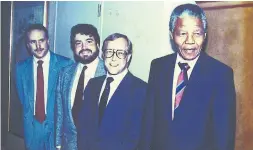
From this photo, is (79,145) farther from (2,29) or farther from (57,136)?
(2,29)

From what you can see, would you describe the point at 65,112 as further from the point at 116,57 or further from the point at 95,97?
the point at 116,57

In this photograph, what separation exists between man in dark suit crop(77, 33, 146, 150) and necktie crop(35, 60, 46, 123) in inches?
10.8

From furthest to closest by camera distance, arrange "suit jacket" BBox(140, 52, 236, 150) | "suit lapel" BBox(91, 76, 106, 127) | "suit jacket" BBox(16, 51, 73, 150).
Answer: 1. "suit jacket" BBox(16, 51, 73, 150)
2. "suit lapel" BBox(91, 76, 106, 127)
3. "suit jacket" BBox(140, 52, 236, 150)

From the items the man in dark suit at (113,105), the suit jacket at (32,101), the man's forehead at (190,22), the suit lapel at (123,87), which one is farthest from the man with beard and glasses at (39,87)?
the man's forehead at (190,22)

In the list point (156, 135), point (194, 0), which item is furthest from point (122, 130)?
point (194, 0)

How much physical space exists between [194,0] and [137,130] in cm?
72

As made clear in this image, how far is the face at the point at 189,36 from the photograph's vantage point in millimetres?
1445

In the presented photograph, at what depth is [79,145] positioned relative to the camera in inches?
65.7

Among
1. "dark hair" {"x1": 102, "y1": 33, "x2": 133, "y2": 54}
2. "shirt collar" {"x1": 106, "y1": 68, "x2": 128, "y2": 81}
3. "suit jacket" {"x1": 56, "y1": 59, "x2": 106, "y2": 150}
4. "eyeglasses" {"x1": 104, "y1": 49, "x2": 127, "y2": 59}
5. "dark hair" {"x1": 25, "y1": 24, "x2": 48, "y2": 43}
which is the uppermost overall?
"dark hair" {"x1": 25, "y1": 24, "x2": 48, "y2": 43}

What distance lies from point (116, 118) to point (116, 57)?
328 mm

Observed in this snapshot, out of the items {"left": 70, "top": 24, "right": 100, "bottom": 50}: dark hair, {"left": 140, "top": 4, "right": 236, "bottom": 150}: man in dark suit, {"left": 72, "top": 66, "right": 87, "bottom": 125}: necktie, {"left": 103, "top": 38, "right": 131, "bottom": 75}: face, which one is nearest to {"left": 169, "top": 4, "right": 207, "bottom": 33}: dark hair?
{"left": 140, "top": 4, "right": 236, "bottom": 150}: man in dark suit

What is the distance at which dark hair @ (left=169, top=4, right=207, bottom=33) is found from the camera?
56.8 inches

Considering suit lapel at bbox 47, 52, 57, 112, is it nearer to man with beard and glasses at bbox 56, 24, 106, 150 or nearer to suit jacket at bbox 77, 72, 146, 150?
man with beard and glasses at bbox 56, 24, 106, 150

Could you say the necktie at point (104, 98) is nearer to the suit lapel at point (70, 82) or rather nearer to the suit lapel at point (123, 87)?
the suit lapel at point (123, 87)
